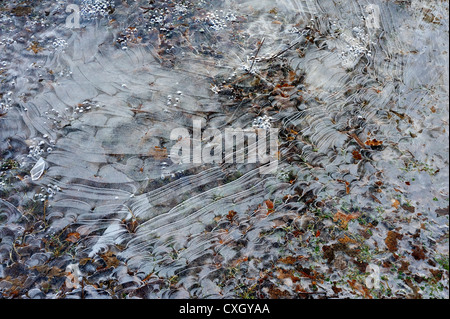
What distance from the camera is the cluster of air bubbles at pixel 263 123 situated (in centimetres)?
256

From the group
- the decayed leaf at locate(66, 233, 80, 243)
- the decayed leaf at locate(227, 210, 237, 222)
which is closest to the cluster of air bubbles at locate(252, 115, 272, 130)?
the decayed leaf at locate(227, 210, 237, 222)

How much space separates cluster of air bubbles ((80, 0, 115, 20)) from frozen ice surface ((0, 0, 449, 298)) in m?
0.02

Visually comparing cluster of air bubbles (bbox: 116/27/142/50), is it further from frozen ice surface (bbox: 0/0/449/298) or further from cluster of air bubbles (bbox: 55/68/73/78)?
cluster of air bubbles (bbox: 55/68/73/78)

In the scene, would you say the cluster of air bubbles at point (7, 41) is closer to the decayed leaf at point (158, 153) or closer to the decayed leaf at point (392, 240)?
the decayed leaf at point (158, 153)

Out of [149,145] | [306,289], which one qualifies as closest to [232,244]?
[306,289]

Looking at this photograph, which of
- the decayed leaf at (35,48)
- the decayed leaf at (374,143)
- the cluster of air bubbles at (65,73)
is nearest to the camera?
the decayed leaf at (374,143)

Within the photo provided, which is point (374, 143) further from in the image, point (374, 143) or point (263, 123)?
point (263, 123)

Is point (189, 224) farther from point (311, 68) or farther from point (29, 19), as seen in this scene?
point (29, 19)

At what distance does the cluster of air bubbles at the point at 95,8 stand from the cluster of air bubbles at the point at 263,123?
182cm

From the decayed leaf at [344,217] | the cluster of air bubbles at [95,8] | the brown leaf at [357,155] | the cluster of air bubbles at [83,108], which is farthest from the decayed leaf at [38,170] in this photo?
the brown leaf at [357,155]

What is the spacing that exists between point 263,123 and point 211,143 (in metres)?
0.44

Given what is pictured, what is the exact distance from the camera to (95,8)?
3.17m

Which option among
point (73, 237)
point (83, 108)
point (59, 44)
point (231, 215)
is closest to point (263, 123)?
point (231, 215)

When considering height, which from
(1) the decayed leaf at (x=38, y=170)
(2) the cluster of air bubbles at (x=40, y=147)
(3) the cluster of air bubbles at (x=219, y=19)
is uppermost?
(3) the cluster of air bubbles at (x=219, y=19)
